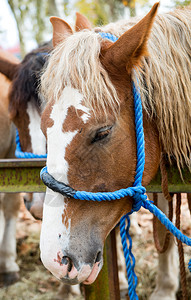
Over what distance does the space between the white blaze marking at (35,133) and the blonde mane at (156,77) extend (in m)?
0.94

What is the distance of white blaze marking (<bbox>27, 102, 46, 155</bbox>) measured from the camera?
2.55 metres

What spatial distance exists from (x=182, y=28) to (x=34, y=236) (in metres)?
3.51

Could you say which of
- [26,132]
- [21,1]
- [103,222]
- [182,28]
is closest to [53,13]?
[21,1]

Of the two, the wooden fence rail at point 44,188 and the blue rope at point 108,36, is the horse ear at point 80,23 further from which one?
the wooden fence rail at point 44,188

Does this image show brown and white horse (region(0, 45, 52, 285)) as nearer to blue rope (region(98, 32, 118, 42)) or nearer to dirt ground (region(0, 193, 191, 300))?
dirt ground (region(0, 193, 191, 300))

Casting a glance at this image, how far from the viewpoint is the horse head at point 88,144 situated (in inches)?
53.3

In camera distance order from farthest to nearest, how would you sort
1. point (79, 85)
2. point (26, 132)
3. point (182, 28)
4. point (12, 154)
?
point (12, 154)
point (26, 132)
point (182, 28)
point (79, 85)

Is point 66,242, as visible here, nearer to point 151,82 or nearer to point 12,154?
point 151,82

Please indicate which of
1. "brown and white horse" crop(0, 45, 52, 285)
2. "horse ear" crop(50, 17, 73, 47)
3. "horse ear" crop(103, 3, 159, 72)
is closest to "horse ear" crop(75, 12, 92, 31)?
"horse ear" crop(50, 17, 73, 47)

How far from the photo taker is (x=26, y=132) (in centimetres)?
270

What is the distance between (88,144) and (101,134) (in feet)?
0.23

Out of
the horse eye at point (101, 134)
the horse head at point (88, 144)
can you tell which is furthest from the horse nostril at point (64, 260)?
the horse eye at point (101, 134)

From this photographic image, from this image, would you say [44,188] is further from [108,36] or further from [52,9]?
[52,9]

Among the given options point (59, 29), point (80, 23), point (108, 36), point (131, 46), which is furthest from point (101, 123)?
point (80, 23)
